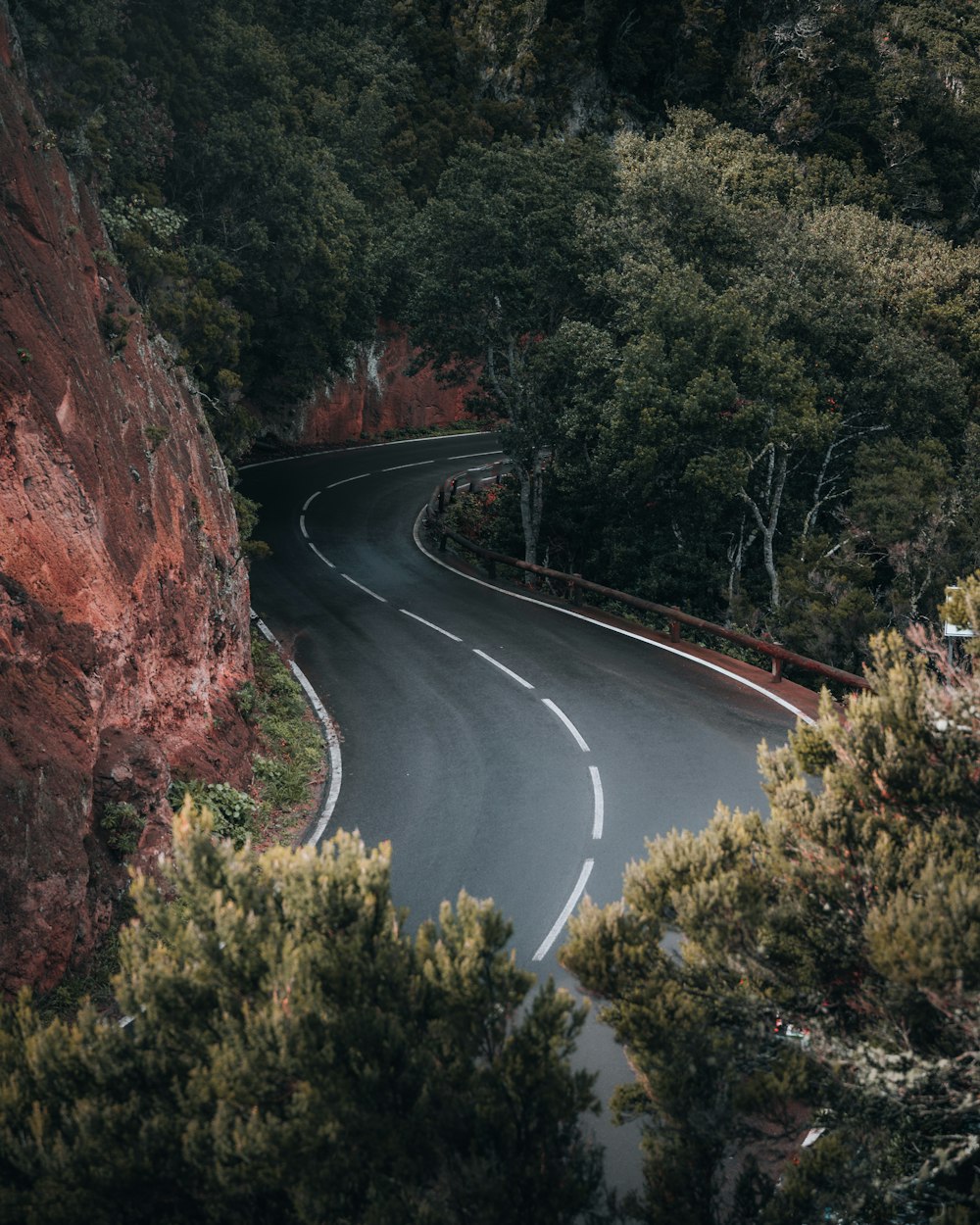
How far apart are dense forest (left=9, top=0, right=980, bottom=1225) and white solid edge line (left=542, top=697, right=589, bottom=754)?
7.70m

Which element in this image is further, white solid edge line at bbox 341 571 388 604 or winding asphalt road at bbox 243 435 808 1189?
white solid edge line at bbox 341 571 388 604

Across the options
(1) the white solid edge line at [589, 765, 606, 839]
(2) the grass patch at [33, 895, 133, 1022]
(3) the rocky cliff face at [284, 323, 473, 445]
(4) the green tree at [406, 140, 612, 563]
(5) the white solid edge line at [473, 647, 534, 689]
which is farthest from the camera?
(3) the rocky cliff face at [284, 323, 473, 445]

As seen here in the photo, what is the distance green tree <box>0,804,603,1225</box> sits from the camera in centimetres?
707

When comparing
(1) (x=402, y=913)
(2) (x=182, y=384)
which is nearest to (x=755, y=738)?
(1) (x=402, y=913)

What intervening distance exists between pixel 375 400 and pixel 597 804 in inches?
1464

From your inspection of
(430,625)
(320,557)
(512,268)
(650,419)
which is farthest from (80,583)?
(512,268)

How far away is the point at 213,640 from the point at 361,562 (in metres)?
12.7

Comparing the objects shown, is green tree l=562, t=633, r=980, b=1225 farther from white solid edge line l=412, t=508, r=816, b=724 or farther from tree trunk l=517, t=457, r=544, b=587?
tree trunk l=517, t=457, r=544, b=587

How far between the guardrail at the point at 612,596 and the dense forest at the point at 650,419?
1860mm

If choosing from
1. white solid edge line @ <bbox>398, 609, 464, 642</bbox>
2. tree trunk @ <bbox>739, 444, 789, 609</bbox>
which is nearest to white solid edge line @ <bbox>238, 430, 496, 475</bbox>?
white solid edge line @ <bbox>398, 609, 464, 642</bbox>

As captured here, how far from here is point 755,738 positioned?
17.9 meters

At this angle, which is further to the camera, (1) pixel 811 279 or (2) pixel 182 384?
(1) pixel 811 279

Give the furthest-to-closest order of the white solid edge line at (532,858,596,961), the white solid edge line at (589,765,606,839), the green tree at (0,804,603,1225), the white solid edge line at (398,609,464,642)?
the white solid edge line at (398,609,464,642) < the white solid edge line at (589,765,606,839) < the white solid edge line at (532,858,596,961) < the green tree at (0,804,603,1225)

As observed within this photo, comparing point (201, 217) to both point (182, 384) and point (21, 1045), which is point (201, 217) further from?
point (21, 1045)
